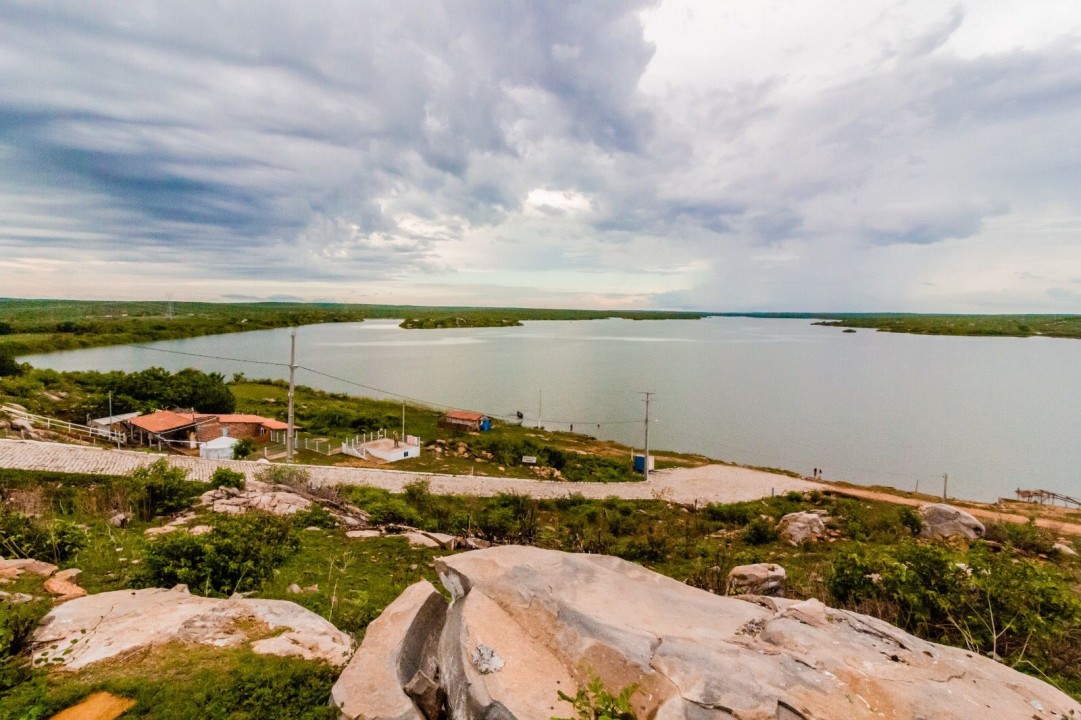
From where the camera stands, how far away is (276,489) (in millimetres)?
15016

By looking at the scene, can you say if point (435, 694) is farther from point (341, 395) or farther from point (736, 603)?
point (341, 395)

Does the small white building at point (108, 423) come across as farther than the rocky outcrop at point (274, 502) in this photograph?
Yes

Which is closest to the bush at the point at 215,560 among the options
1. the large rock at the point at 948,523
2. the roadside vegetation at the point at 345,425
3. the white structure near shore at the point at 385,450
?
the roadside vegetation at the point at 345,425

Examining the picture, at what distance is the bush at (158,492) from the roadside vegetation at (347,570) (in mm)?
36

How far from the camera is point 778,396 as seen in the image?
61.2m

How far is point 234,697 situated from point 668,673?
4.23m

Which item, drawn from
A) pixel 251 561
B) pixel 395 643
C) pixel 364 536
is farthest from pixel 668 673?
pixel 364 536

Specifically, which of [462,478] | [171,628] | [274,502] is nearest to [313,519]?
[274,502]

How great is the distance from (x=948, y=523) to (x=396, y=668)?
21.0 metres

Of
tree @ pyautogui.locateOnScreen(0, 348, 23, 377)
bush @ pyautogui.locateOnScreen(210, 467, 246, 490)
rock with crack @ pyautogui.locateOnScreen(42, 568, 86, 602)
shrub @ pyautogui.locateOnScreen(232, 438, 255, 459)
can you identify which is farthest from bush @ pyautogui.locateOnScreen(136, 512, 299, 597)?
tree @ pyautogui.locateOnScreen(0, 348, 23, 377)

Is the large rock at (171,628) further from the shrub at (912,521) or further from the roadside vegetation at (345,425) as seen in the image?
the roadside vegetation at (345,425)

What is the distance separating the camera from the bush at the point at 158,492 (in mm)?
12680

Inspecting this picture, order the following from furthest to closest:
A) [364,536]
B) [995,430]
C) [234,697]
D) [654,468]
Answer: [995,430]
[654,468]
[364,536]
[234,697]

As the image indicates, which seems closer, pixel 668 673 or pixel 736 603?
pixel 668 673
